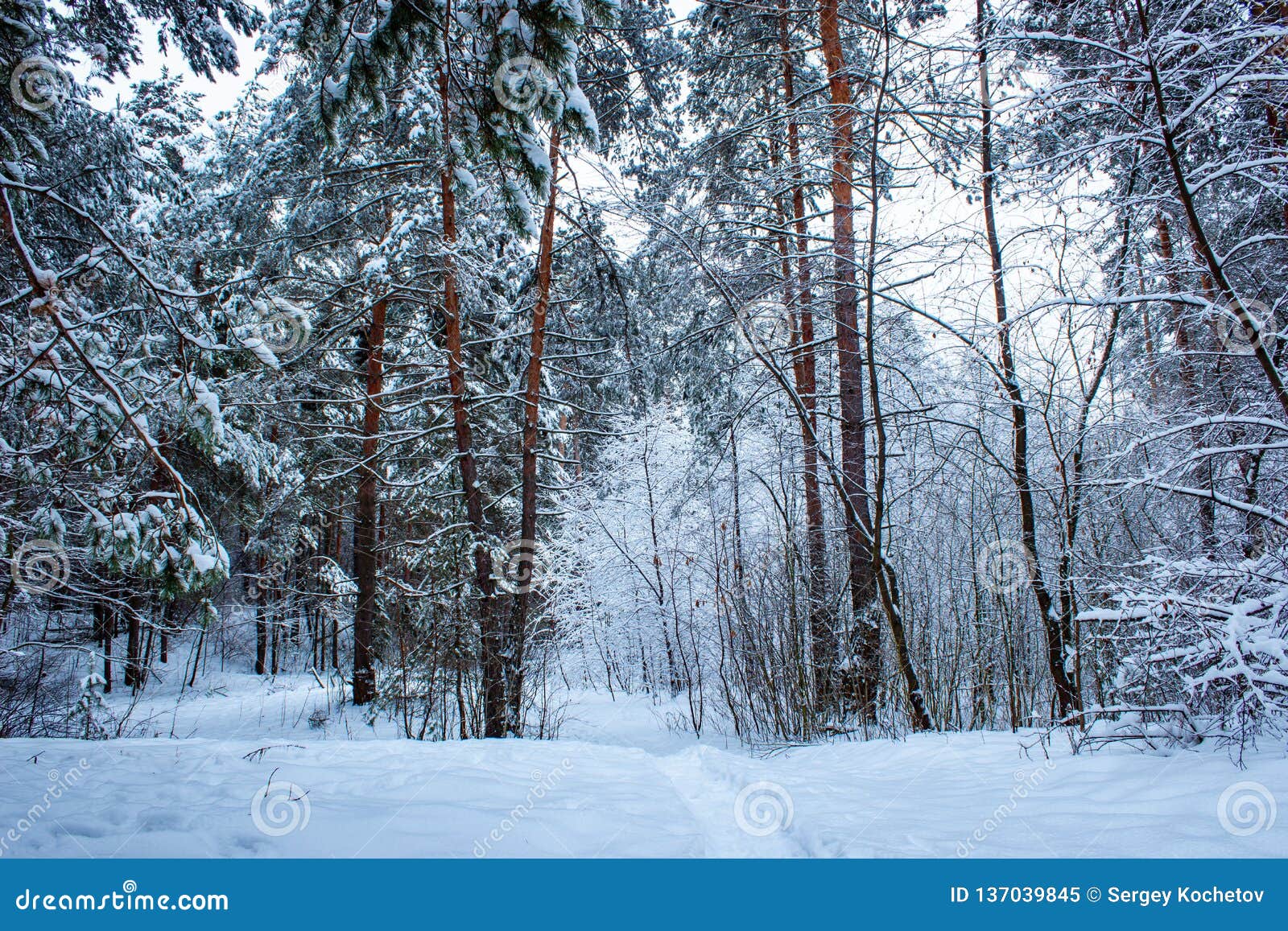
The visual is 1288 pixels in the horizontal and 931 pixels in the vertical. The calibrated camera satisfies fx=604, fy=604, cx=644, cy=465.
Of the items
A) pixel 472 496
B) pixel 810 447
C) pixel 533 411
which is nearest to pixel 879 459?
pixel 810 447

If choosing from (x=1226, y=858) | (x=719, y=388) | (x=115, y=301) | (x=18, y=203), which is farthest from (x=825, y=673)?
(x=115, y=301)

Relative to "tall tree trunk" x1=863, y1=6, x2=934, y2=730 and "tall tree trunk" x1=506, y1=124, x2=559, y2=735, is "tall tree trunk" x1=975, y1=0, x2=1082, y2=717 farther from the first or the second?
"tall tree trunk" x1=506, y1=124, x2=559, y2=735

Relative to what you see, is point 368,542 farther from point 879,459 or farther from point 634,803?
point 879,459

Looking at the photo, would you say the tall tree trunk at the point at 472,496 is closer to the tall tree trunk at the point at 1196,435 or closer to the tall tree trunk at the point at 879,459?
the tall tree trunk at the point at 879,459

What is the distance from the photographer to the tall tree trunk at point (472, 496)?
20.1ft

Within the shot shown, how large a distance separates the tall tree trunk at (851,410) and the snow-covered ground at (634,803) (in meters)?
0.97

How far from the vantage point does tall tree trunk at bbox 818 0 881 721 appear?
5199mm

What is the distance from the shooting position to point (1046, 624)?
14.4ft

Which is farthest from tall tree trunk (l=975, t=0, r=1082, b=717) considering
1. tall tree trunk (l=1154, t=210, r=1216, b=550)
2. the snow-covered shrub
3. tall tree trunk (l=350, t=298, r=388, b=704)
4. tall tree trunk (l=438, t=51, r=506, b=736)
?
tall tree trunk (l=350, t=298, r=388, b=704)

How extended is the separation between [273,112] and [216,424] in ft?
22.8

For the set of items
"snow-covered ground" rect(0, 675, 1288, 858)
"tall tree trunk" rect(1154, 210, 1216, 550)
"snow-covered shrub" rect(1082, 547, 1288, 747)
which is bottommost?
"snow-covered ground" rect(0, 675, 1288, 858)

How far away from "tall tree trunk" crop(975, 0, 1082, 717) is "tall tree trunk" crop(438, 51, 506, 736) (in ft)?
15.6

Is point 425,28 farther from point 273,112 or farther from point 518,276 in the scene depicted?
point 273,112

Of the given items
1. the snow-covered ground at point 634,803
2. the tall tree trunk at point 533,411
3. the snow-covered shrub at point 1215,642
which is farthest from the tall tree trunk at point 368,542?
the snow-covered shrub at point 1215,642
